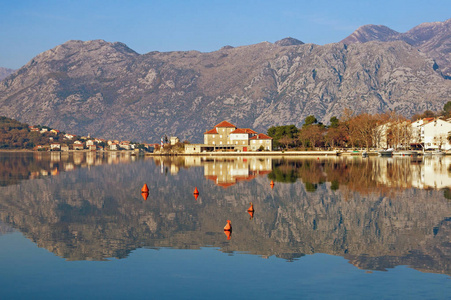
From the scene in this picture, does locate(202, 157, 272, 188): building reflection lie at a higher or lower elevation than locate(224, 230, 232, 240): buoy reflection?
higher

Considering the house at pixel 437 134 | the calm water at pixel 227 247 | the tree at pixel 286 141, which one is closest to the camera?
the calm water at pixel 227 247

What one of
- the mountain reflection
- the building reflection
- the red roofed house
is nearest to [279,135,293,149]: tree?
the red roofed house

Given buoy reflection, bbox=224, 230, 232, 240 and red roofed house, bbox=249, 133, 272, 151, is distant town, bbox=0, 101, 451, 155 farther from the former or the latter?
buoy reflection, bbox=224, 230, 232, 240

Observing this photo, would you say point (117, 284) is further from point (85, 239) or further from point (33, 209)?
point (33, 209)

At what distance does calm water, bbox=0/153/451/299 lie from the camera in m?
18.1

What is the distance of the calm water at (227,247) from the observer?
59.4 feet

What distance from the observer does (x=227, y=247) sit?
24484 mm

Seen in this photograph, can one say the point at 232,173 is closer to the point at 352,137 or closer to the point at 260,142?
the point at 352,137

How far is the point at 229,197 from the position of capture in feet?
146

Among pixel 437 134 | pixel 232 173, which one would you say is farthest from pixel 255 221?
pixel 437 134

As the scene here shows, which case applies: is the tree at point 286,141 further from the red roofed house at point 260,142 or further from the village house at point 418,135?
the village house at point 418,135

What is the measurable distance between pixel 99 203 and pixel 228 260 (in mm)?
21990

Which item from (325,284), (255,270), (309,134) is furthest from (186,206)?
(309,134)

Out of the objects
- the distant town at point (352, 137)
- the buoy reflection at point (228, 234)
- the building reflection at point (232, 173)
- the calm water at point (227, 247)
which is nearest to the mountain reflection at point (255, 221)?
the calm water at point (227, 247)
